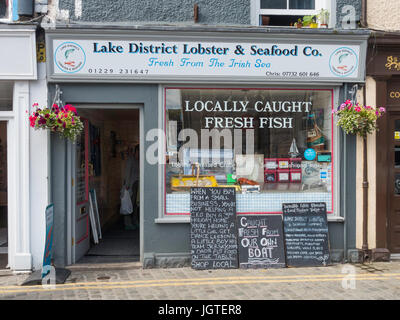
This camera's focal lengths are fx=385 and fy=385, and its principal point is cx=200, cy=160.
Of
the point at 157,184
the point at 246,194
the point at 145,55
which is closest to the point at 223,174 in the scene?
the point at 246,194

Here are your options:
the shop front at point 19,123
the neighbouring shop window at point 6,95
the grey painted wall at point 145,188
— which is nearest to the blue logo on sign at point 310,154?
the grey painted wall at point 145,188

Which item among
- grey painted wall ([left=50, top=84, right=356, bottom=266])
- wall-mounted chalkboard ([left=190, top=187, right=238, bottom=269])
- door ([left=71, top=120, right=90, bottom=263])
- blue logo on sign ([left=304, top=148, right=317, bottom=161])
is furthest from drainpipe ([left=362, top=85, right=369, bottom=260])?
door ([left=71, top=120, right=90, bottom=263])

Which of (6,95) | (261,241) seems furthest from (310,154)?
(6,95)

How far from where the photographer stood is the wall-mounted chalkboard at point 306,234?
21.1 feet

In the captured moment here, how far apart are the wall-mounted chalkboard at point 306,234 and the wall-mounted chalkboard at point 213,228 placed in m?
0.92

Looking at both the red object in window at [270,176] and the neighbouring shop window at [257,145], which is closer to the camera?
the neighbouring shop window at [257,145]

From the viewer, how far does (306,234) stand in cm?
651

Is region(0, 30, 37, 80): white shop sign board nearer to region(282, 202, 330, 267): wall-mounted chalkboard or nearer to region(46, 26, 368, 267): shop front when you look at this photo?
region(46, 26, 368, 267): shop front

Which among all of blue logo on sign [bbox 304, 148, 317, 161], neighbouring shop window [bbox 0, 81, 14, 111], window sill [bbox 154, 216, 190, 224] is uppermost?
neighbouring shop window [bbox 0, 81, 14, 111]

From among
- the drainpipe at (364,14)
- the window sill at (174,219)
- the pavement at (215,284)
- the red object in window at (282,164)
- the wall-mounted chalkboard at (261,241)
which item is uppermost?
the drainpipe at (364,14)

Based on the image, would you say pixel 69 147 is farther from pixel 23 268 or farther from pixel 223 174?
pixel 223 174

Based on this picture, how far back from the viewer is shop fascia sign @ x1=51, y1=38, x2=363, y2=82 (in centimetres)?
629

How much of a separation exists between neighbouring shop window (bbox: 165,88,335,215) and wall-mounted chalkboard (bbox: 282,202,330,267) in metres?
0.24

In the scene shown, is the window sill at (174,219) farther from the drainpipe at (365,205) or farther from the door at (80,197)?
the drainpipe at (365,205)
